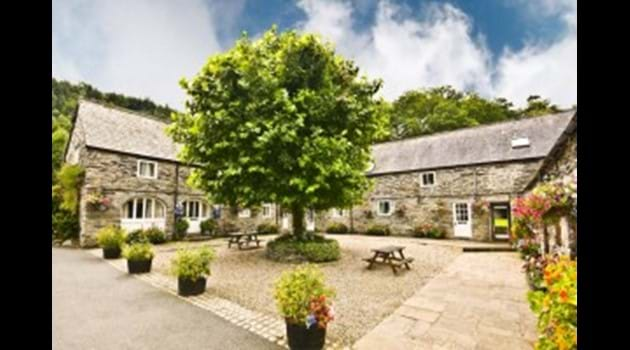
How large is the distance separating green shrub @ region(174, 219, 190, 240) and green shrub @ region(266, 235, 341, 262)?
8.85 meters

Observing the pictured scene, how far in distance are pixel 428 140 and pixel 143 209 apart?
19145 mm

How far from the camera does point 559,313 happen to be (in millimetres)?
2699

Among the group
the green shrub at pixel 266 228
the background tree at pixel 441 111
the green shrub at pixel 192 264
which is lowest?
the green shrub at pixel 266 228

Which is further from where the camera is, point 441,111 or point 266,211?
point 441,111

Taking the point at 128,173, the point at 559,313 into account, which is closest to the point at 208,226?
the point at 128,173

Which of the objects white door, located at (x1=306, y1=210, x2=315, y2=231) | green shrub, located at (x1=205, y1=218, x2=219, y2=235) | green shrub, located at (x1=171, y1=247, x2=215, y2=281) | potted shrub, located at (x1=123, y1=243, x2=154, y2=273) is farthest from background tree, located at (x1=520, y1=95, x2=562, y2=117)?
potted shrub, located at (x1=123, y1=243, x2=154, y2=273)

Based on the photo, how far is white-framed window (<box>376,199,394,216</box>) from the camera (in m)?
20.7

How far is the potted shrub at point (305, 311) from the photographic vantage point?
4.17 m

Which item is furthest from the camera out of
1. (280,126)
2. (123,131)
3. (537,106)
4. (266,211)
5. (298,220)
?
(537,106)

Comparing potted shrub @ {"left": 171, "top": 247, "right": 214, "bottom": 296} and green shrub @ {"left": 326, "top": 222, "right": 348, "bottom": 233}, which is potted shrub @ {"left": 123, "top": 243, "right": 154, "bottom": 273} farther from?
green shrub @ {"left": 326, "top": 222, "right": 348, "bottom": 233}

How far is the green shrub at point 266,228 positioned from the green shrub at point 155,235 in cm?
711

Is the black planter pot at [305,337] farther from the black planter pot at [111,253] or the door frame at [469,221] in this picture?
the door frame at [469,221]

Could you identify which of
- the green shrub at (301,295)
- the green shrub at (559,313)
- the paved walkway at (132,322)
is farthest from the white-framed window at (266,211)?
the green shrub at (559,313)

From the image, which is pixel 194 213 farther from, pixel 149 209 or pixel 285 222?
pixel 285 222
